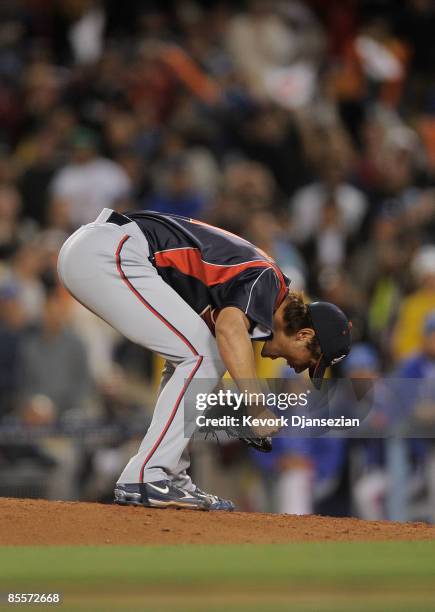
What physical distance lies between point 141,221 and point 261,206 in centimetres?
469

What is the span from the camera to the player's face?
221 inches

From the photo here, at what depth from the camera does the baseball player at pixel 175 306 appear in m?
5.59

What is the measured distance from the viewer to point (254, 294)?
5434mm

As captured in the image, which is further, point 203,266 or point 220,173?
point 220,173

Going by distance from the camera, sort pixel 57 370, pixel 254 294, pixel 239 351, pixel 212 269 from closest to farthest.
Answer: pixel 239 351 → pixel 254 294 → pixel 212 269 → pixel 57 370

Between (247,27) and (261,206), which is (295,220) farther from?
(247,27)

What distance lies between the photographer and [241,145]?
1187 centimetres

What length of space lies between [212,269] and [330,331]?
0.60 metres

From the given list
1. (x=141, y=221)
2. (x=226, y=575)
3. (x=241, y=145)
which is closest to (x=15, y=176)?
(x=241, y=145)

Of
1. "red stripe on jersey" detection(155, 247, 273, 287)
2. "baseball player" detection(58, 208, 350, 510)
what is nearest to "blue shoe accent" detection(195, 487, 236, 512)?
"baseball player" detection(58, 208, 350, 510)

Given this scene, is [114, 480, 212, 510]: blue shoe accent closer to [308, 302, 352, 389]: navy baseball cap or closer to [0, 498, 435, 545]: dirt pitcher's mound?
[0, 498, 435, 545]: dirt pitcher's mound

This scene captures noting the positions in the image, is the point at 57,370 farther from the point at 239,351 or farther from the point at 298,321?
the point at 239,351

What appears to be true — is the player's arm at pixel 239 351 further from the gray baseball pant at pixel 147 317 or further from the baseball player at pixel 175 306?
the gray baseball pant at pixel 147 317

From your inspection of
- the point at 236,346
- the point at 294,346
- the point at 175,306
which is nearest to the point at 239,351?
the point at 236,346
